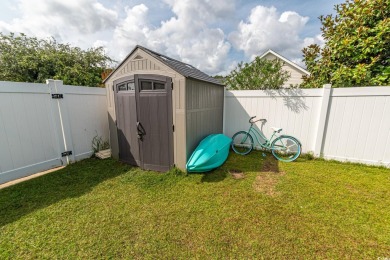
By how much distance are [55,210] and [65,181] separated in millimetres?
1038

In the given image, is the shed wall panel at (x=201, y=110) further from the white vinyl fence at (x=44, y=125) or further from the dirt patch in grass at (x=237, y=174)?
the white vinyl fence at (x=44, y=125)

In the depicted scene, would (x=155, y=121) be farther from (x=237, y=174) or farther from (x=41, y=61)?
(x=41, y=61)

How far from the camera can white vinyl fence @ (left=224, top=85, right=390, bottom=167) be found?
394cm

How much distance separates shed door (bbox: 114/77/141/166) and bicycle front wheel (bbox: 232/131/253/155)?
125 inches

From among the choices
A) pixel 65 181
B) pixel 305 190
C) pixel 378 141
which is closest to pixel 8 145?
pixel 65 181

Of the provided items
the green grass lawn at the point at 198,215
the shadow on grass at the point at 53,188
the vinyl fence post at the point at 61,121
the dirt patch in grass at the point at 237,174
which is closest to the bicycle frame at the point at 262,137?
the green grass lawn at the point at 198,215

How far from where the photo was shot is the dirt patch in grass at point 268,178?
3150 mm

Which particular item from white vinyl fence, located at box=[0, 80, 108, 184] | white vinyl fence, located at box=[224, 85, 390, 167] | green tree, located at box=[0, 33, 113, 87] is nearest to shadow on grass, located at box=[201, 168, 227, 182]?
white vinyl fence, located at box=[224, 85, 390, 167]

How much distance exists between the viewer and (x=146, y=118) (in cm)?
380

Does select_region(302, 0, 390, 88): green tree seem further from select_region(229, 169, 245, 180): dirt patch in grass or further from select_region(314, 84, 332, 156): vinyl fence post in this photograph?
select_region(229, 169, 245, 180): dirt patch in grass

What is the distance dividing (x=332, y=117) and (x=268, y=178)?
8.61ft

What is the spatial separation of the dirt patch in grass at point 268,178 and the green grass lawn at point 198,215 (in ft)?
0.07

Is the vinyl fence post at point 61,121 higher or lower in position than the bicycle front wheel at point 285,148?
higher

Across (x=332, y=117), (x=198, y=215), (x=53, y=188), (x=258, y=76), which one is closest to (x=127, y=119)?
(x=53, y=188)
